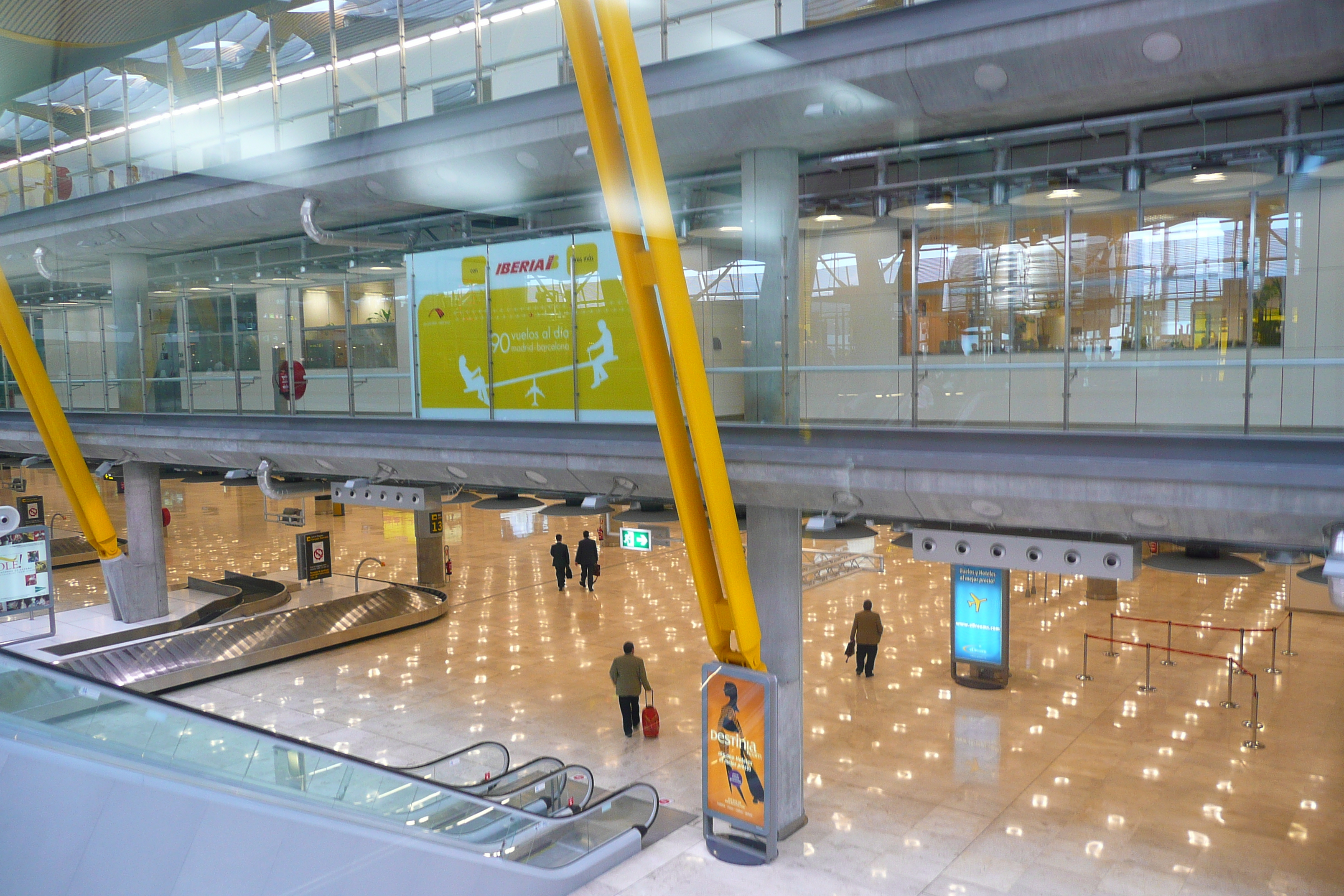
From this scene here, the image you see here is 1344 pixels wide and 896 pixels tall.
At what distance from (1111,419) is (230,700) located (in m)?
12.7

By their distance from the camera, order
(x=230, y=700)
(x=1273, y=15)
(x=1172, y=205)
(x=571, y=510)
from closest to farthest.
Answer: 1. (x=1273, y=15)
2. (x=1172, y=205)
3. (x=571, y=510)
4. (x=230, y=700)

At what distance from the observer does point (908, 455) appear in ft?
24.7

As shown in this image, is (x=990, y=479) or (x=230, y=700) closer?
(x=990, y=479)

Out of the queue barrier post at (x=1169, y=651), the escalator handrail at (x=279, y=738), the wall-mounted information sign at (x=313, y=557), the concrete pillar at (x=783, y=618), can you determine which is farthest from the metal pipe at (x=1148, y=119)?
the wall-mounted information sign at (x=313, y=557)

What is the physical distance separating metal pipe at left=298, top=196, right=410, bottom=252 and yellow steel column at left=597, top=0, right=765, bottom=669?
Answer: 5.53m

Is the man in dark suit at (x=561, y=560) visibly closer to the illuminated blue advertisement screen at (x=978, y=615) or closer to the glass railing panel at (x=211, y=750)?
the illuminated blue advertisement screen at (x=978, y=615)

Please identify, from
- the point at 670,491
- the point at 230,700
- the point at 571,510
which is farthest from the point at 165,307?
the point at 670,491

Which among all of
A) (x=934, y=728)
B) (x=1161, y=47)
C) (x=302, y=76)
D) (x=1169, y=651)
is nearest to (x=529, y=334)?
(x=302, y=76)

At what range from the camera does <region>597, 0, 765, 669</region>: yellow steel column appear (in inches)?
277

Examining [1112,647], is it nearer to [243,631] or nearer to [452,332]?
[452,332]

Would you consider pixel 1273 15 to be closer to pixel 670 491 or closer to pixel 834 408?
pixel 834 408

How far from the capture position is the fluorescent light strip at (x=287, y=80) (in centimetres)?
991

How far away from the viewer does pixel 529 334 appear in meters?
10.5

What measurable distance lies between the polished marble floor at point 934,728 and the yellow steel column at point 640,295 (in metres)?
3.05
